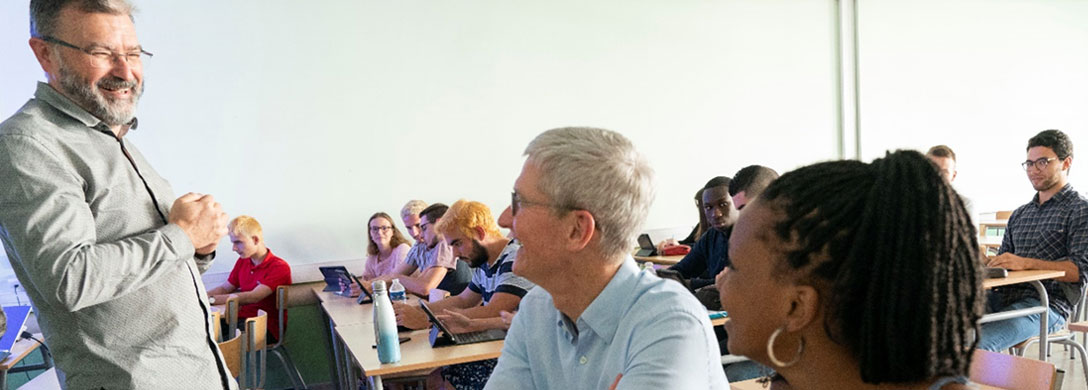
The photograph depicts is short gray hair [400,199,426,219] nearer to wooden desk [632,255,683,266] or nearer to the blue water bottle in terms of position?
wooden desk [632,255,683,266]

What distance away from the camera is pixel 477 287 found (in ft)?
11.3

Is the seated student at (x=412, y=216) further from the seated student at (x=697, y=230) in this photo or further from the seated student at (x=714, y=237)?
the seated student at (x=714, y=237)

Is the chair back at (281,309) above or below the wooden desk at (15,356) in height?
below

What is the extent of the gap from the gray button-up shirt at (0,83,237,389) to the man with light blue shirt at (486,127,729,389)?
579mm

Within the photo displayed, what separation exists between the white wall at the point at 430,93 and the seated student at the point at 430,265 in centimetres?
68

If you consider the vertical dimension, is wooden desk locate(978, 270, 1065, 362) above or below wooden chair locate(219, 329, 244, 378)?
below

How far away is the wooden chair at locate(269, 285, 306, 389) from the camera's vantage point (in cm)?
453

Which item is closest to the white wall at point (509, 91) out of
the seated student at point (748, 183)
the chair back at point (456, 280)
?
the chair back at point (456, 280)

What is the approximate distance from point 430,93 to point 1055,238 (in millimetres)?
3759

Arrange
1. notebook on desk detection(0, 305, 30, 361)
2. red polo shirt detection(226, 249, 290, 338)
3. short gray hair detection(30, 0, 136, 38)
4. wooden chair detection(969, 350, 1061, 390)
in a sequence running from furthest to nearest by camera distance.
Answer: red polo shirt detection(226, 249, 290, 338) < notebook on desk detection(0, 305, 30, 361) < wooden chair detection(969, 350, 1061, 390) < short gray hair detection(30, 0, 136, 38)

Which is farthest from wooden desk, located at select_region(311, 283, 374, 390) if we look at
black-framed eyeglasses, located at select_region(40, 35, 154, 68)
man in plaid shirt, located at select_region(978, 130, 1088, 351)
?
man in plaid shirt, located at select_region(978, 130, 1088, 351)

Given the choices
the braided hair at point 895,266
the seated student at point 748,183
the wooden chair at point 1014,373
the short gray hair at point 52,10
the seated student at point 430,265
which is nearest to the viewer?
the braided hair at point 895,266

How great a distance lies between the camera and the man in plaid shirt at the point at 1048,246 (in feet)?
11.5

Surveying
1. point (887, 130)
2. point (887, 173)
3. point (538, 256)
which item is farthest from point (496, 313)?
point (887, 130)
